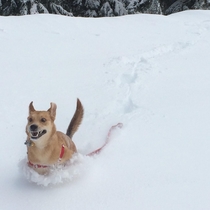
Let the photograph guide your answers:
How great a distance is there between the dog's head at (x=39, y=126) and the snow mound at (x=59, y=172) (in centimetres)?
40

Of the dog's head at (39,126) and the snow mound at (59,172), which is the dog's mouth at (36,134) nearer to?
the dog's head at (39,126)

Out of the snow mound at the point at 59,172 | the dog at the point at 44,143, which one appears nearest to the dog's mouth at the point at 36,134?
the dog at the point at 44,143

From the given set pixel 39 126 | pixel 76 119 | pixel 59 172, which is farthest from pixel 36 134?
pixel 76 119

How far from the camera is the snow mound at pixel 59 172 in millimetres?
2957

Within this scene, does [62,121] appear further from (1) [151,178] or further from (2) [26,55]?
(2) [26,55]

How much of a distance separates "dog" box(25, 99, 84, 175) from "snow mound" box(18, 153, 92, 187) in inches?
1.7

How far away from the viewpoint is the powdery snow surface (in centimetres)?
287

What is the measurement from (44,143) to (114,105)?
1932 millimetres

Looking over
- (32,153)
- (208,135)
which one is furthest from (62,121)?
(208,135)

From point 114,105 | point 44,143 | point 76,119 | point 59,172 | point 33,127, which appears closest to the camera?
point 33,127

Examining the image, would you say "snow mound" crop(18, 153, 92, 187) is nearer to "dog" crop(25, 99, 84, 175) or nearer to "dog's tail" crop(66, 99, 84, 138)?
"dog" crop(25, 99, 84, 175)

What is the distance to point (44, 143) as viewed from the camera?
278 centimetres

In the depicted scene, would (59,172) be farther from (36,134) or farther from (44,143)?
(36,134)

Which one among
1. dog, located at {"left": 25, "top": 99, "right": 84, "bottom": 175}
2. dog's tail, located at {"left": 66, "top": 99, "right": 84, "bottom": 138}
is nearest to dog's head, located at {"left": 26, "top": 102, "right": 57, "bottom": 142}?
dog, located at {"left": 25, "top": 99, "right": 84, "bottom": 175}
